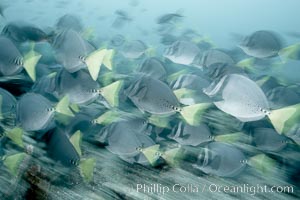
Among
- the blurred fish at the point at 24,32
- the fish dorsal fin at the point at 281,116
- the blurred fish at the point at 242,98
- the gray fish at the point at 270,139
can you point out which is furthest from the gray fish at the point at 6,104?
the gray fish at the point at 270,139

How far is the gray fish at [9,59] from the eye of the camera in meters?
2.73

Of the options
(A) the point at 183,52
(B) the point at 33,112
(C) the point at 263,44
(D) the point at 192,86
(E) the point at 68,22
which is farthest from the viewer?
(E) the point at 68,22

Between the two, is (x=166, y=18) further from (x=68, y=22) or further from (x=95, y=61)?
(x=95, y=61)

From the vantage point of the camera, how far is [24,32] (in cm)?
356

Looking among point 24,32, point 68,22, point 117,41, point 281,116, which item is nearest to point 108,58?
point 281,116

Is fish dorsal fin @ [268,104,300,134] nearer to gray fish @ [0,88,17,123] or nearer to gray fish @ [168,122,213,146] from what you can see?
gray fish @ [168,122,213,146]

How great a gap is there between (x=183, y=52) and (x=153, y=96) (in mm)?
2455

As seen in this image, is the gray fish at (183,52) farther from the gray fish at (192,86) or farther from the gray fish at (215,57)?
the gray fish at (192,86)

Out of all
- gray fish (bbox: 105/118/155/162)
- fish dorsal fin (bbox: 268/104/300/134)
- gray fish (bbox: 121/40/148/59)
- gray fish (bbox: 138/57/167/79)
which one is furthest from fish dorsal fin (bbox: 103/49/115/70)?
gray fish (bbox: 121/40/148/59)

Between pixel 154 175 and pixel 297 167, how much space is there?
5.78ft

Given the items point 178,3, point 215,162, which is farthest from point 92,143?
point 178,3

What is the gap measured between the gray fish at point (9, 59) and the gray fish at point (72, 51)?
43cm

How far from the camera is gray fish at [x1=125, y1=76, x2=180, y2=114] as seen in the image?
2504mm

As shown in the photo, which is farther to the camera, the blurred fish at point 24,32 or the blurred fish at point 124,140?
the blurred fish at point 24,32
